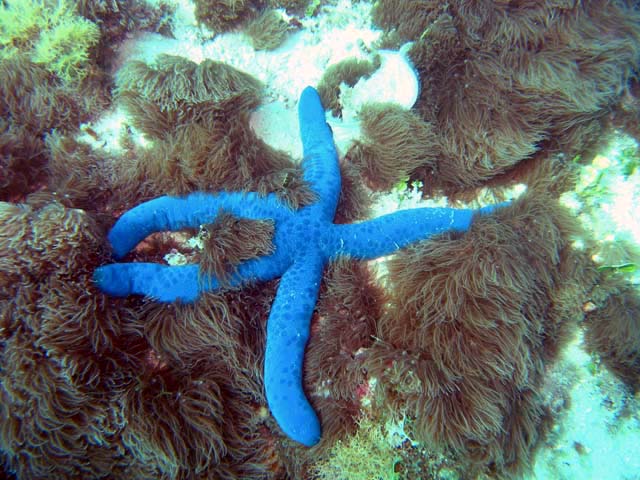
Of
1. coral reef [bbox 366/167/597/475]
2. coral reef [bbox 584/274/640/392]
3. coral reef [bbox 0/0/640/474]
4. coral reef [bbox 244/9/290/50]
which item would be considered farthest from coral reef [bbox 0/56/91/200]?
coral reef [bbox 584/274/640/392]

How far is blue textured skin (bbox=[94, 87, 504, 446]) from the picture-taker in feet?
10.4

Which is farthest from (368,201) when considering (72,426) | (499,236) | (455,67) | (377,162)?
(72,426)

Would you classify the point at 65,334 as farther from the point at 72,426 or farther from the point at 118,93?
the point at 118,93

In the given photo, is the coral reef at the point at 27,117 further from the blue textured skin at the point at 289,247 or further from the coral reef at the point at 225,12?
the coral reef at the point at 225,12

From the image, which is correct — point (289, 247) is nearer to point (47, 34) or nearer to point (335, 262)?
point (335, 262)

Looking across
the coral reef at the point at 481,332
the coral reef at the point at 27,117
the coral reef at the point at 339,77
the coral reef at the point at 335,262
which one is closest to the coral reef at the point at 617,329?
the coral reef at the point at 335,262

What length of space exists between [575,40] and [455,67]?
1261 mm

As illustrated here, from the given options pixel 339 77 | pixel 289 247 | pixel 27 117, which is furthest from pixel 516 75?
pixel 27 117

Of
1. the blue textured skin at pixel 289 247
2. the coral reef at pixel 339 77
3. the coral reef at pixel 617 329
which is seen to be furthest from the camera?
the coral reef at pixel 339 77

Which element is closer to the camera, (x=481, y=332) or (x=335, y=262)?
(x=481, y=332)

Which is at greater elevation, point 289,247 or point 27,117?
point 27,117

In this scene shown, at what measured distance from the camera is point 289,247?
3.60 m

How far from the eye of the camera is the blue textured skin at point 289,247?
10.4 ft

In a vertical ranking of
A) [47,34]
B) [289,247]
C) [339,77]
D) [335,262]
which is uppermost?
[47,34]
